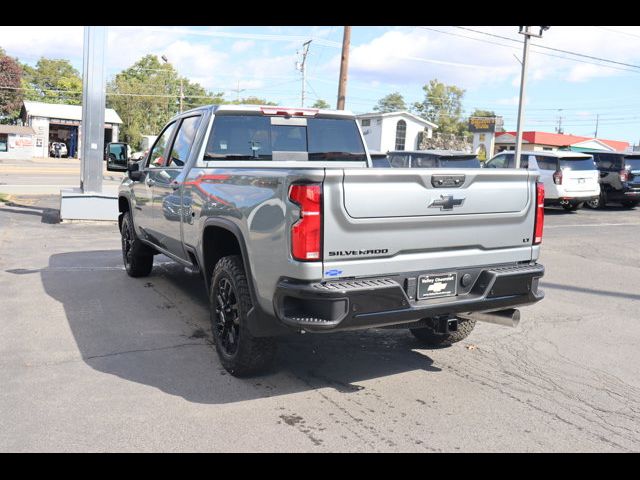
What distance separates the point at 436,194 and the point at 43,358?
333 centimetres

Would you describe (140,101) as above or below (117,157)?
above

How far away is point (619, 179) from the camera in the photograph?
19.3 m

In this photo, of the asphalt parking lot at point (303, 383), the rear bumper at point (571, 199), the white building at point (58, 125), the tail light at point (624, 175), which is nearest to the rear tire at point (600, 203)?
Result: the tail light at point (624, 175)

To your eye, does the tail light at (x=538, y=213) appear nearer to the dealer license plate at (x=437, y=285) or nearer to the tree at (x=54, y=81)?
the dealer license plate at (x=437, y=285)

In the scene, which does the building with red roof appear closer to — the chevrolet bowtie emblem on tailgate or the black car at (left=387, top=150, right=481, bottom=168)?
the black car at (left=387, top=150, right=481, bottom=168)

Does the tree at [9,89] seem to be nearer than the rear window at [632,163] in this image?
No

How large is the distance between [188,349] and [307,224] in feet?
7.00

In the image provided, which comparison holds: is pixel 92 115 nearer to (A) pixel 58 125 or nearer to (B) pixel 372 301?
(B) pixel 372 301

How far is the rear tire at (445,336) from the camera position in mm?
5363

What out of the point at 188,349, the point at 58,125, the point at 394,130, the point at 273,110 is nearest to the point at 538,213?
the point at 273,110

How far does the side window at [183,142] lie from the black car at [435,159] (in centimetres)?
968

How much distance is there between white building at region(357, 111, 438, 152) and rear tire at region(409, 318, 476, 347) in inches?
1841

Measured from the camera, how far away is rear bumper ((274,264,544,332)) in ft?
12.1

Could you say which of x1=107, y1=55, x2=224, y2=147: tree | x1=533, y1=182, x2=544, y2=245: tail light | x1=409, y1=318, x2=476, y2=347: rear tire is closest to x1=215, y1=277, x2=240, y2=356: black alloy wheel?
x1=409, y1=318, x2=476, y2=347: rear tire
